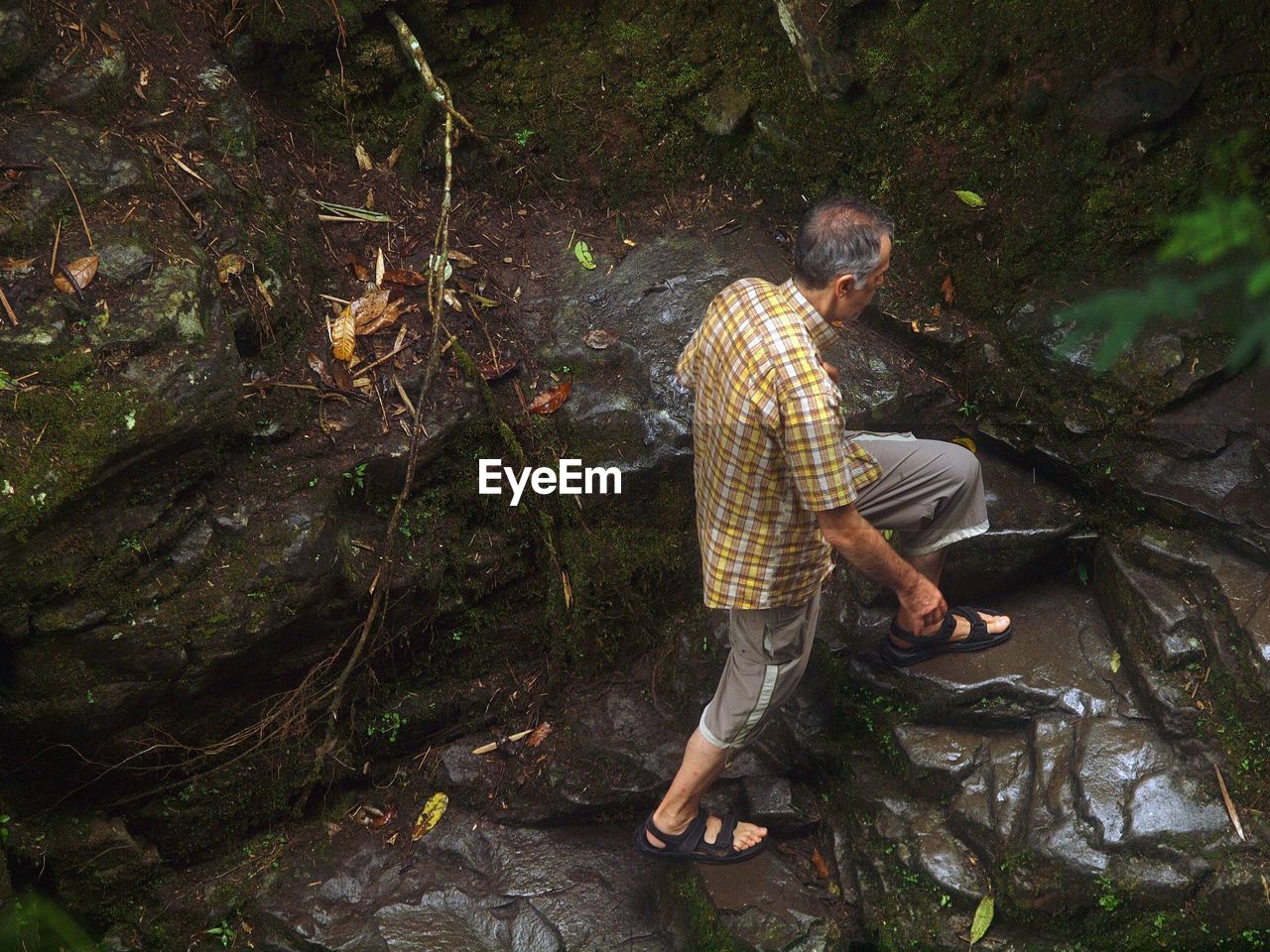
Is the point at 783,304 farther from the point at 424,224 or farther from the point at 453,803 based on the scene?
the point at 453,803

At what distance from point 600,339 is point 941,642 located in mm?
2044

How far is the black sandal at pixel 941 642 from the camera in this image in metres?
4.03

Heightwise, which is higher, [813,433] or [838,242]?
[838,242]

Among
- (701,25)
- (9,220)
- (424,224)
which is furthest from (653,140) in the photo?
(9,220)

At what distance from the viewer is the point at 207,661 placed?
12.9ft

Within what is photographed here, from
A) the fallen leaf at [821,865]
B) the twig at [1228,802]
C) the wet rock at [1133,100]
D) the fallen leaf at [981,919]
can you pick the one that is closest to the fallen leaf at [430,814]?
the fallen leaf at [821,865]

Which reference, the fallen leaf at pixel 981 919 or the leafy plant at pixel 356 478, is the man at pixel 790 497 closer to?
the fallen leaf at pixel 981 919

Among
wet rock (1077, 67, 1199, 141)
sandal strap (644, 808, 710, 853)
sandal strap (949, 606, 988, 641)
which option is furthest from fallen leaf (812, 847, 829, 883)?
wet rock (1077, 67, 1199, 141)

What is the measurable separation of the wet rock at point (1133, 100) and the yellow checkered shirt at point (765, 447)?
6.05 feet

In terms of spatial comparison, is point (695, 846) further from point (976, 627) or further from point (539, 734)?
point (976, 627)

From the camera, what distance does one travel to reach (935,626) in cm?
390

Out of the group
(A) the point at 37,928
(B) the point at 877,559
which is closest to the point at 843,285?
(B) the point at 877,559

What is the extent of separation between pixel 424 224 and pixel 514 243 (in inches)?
17.9

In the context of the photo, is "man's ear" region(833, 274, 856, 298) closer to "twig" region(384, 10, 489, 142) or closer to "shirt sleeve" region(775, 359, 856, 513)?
"shirt sleeve" region(775, 359, 856, 513)
